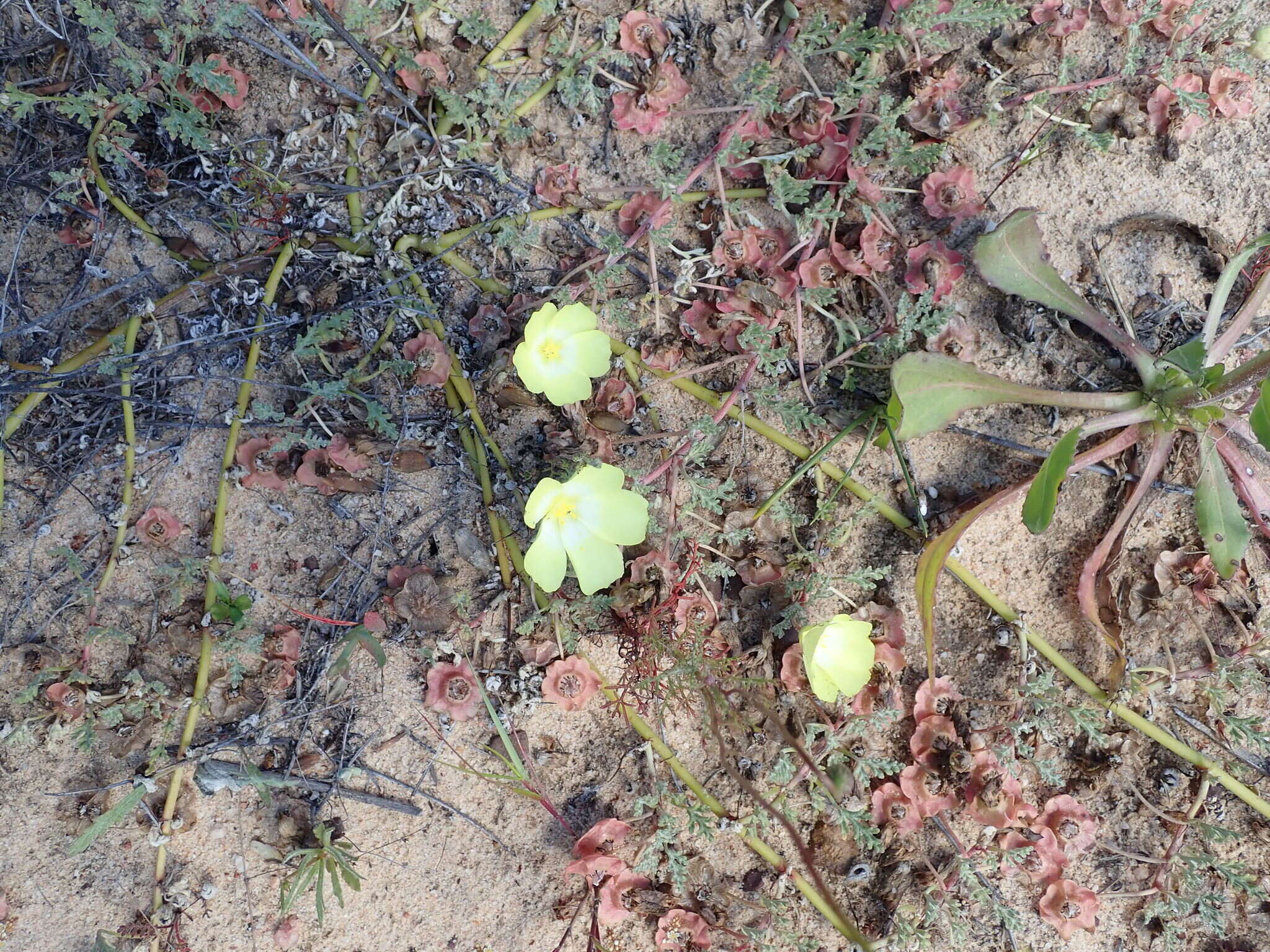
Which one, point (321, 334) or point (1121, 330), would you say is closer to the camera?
point (321, 334)

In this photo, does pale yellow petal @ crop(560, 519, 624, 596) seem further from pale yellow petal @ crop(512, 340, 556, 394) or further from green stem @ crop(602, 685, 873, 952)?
green stem @ crop(602, 685, 873, 952)

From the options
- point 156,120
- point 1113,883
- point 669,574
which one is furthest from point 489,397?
point 1113,883

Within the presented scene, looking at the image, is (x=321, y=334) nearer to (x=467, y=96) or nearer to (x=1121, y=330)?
(x=467, y=96)

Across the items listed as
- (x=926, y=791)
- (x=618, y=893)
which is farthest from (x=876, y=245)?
(x=618, y=893)

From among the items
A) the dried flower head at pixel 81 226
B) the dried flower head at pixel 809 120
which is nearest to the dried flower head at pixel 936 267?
the dried flower head at pixel 809 120

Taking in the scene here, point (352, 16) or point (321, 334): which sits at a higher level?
point (352, 16)

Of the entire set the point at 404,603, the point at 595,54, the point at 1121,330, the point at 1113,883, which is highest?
the point at 595,54

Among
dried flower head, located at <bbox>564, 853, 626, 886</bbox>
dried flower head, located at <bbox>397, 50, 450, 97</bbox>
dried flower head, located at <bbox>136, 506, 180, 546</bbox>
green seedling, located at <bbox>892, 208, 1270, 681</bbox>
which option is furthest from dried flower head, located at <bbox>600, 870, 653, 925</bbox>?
dried flower head, located at <bbox>397, 50, 450, 97</bbox>

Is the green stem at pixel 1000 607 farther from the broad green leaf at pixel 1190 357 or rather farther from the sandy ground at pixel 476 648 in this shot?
the broad green leaf at pixel 1190 357
